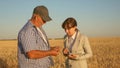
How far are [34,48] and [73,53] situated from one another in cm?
127

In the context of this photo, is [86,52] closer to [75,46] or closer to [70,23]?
[75,46]

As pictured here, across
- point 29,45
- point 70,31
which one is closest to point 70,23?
point 70,31

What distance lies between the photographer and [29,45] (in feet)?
16.4

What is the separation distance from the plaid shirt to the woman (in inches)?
33.9

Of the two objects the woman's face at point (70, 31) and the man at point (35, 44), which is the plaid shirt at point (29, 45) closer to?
the man at point (35, 44)

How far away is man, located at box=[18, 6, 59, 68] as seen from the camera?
16.4ft

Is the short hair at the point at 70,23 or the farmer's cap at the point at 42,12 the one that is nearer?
the farmer's cap at the point at 42,12

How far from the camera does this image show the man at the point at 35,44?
5.00 meters

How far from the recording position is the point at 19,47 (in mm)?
5242

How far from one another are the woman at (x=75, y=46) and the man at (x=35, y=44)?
838 mm

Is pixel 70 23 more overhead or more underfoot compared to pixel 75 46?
more overhead

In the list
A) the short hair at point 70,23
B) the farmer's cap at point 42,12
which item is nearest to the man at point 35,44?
the farmer's cap at point 42,12

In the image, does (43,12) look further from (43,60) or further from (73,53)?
(73,53)

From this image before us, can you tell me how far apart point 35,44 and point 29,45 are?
0.12 m
